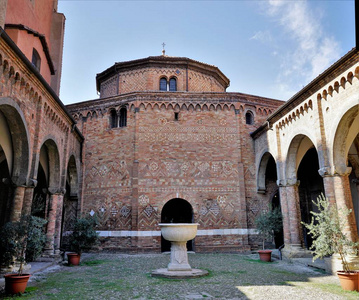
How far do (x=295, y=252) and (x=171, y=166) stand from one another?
7.05 meters

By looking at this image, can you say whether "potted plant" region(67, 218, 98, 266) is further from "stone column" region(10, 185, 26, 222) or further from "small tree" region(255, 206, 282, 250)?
"small tree" region(255, 206, 282, 250)

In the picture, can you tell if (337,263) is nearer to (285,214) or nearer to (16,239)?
(285,214)

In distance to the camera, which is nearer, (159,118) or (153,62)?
(159,118)

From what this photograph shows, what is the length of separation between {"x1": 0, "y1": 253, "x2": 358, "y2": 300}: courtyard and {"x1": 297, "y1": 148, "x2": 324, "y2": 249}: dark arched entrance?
536cm

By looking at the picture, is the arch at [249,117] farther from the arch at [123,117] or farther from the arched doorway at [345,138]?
the arched doorway at [345,138]

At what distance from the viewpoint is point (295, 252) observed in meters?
12.2

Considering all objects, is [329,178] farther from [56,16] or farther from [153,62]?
[56,16]

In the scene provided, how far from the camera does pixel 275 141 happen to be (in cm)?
1420

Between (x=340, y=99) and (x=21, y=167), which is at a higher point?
(x=340, y=99)

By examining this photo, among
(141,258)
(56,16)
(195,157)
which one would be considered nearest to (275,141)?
(195,157)

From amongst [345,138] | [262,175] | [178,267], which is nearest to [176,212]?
[262,175]

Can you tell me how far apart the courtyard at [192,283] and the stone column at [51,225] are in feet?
3.02

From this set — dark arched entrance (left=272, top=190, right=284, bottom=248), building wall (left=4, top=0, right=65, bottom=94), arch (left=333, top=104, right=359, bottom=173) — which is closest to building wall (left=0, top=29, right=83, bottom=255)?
building wall (left=4, top=0, right=65, bottom=94)

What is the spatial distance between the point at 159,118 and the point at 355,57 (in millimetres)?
10017
